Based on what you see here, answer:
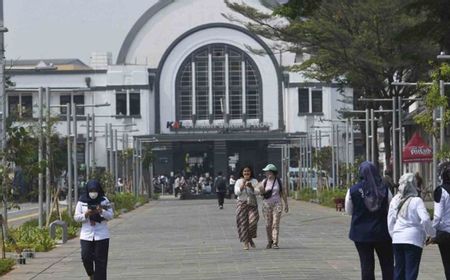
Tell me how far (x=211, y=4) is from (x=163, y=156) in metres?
14.4

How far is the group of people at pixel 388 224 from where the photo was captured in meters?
14.3

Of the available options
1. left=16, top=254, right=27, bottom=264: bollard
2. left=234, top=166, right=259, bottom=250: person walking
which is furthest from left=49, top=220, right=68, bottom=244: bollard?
left=234, top=166, right=259, bottom=250: person walking

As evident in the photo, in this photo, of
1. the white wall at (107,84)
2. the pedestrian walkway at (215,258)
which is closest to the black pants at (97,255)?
the pedestrian walkway at (215,258)

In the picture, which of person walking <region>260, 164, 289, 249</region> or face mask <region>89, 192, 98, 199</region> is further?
person walking <region>260, 164, 289, 249</region>

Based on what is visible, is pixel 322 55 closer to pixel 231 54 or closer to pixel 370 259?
pixel 370 259

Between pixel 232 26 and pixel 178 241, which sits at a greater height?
pixel 232 26

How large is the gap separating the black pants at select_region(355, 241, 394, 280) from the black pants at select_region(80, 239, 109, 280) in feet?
13.4

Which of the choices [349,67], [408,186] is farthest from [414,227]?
[349,67]

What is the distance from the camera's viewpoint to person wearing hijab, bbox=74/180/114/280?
16938 millimetres

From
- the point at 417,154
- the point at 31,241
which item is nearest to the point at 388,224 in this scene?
the point at 31,241

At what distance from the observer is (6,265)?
22203 millimetres

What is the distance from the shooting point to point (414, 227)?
14391 mm

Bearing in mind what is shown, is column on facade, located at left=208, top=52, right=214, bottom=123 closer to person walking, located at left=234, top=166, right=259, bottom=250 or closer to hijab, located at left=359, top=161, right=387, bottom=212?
person walking, located at left=234, top=166, right=259, bottom=250

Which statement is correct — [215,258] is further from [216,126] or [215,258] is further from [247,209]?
[216,126]
